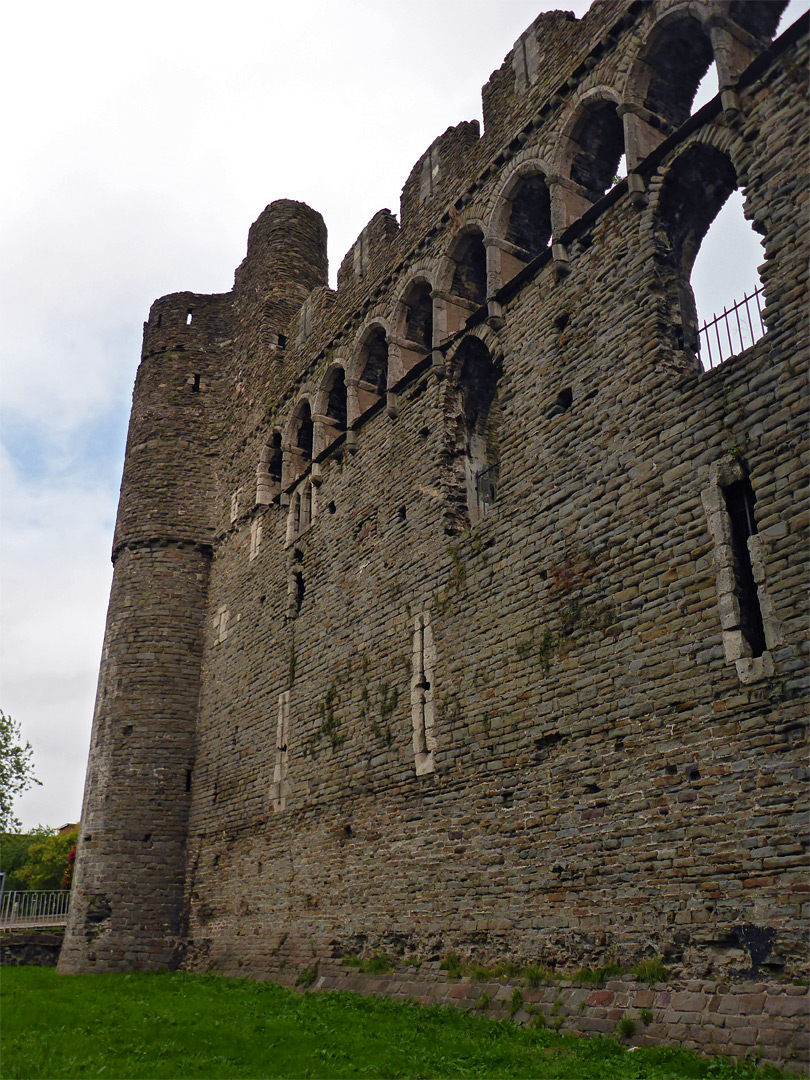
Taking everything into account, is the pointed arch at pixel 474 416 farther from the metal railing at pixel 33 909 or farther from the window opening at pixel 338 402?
the metal railing at pixel 33 909

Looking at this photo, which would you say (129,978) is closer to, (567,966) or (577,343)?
(567,966)

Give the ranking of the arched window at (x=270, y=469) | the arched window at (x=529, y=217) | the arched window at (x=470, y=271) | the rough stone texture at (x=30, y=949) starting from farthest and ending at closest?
the rough stone texture at (x=30, y=949)
the arched window at (x=270, y=469)
the arched window at (x=470, y=271)
the arched window at (x=529, y=217)

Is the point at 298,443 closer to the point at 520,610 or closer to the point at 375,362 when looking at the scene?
the point at 375,362

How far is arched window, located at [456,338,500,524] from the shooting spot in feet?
39.0

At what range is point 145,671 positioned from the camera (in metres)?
17.9

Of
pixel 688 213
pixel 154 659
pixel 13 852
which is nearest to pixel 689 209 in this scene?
pixel 688 213

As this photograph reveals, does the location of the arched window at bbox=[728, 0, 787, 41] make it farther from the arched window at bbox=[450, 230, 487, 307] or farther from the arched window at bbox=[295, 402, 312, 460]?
the arched window at bbox=[295, 402, 312, 460]

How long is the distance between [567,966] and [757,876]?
216cm

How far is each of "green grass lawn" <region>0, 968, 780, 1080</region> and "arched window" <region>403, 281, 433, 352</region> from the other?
29.2ft

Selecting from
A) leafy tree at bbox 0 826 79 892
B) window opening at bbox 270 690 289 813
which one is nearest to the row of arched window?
window opening at bbox 270 690 289 813

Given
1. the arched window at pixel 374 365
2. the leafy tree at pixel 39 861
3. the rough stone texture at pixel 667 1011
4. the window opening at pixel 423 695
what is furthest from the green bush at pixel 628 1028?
the leafy tree at pixel 39 861

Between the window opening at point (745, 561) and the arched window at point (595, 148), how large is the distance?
16.3ft

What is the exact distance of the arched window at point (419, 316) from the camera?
44.8 ft

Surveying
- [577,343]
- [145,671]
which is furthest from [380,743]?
[145,671]
